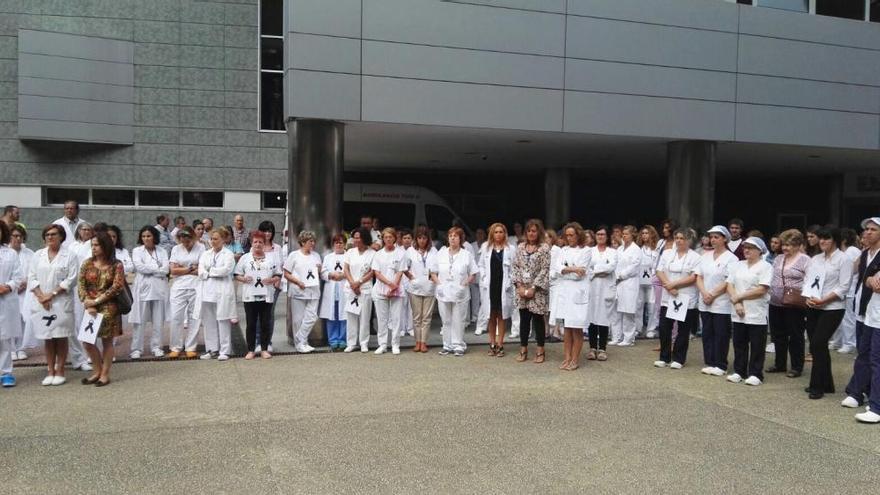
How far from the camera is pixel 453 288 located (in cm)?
973

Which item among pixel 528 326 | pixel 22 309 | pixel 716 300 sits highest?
pixel 716 300

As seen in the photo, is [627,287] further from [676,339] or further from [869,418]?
[869,418]

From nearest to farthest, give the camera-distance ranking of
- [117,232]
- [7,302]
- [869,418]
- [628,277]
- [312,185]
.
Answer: [869,418] → [7,302] → [117,232] → [312,185] → [628,277]

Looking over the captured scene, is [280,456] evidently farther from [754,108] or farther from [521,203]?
[521,203]

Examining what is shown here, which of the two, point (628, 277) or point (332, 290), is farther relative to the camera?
point (628, 277)

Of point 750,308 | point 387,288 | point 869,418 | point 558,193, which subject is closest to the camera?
point 869,418

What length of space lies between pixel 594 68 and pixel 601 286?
4822 millimetres

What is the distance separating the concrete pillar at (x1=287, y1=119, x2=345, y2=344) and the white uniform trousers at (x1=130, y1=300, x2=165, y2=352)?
1875mm

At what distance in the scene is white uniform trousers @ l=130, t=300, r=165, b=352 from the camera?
9.44 meters

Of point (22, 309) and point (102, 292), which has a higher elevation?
point (102, 292)

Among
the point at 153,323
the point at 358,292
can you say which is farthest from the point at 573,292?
the point at 153,323

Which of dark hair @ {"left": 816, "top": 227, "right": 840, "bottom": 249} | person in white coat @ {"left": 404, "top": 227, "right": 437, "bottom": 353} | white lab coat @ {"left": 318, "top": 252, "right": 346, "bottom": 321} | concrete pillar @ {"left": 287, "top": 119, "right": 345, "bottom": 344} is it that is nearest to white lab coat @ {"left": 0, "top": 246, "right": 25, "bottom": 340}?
concrete pillar @ {"left": 287, "top": 119, "right": 345, "bottom": 344}

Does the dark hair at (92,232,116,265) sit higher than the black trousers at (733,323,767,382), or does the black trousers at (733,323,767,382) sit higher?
the dark hair at (92,232,116,265)

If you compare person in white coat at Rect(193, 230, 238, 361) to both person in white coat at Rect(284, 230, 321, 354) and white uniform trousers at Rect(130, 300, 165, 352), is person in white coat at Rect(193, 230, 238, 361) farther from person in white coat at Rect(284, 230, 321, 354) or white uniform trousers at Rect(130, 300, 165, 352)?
person in white coat at Rect(284, 230, 321, 354)
